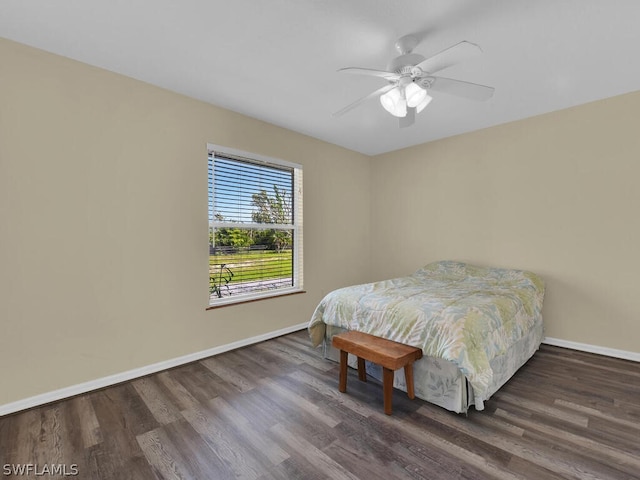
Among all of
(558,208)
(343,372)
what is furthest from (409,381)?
(558,208)

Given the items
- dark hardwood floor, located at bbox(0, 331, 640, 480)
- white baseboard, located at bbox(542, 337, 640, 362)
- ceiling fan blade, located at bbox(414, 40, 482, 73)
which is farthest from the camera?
white baseboard, located at bbox(542, 337, 640, 362)

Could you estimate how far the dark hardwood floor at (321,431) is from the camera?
1.59 meters

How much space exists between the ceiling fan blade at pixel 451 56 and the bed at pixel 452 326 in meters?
1.67

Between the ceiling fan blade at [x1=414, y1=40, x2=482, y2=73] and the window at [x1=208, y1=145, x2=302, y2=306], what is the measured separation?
2.12 meters

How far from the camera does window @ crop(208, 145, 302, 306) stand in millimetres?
3273

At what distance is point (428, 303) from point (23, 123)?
3.27 metres

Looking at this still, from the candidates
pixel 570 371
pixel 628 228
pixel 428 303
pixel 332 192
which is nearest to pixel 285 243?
pixel 332 192

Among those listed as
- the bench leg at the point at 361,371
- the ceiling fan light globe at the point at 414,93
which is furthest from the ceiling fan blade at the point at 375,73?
the bench leg at the point at 361,371

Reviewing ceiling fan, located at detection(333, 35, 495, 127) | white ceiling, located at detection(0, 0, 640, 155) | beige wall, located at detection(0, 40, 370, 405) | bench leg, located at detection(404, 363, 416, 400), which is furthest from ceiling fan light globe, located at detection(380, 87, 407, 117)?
bench leg, located at detection(404, 363, 416, 400)

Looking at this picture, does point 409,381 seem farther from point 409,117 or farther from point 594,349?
point 594,349

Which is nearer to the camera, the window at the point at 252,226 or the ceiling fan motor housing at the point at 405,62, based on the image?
the ceiling fan motor housing at the point at 405,62

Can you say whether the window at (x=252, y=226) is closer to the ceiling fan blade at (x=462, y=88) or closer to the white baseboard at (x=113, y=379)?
the white baseboard at (x=113, y=379)

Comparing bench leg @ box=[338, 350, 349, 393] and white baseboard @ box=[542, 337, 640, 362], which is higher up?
bench leg @ box=[338, 350, 349, 393]

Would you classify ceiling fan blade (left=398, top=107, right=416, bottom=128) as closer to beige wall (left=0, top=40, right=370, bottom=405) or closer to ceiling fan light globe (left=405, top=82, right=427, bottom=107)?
ceiling fan light globe (left=405, top=82, right=427, bottom=107)
